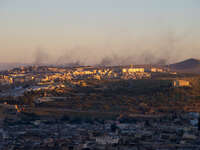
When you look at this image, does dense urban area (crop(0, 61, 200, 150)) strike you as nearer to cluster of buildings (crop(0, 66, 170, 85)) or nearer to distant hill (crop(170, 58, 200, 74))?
cluster of buildings (crop(0, 66, 170, 85))

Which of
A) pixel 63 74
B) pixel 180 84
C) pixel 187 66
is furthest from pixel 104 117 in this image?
pixel 187 66

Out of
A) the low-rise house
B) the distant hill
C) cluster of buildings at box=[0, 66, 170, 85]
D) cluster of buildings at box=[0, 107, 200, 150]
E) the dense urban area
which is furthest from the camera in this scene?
the distant hill

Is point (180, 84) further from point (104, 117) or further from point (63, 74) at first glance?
point (63, 74)

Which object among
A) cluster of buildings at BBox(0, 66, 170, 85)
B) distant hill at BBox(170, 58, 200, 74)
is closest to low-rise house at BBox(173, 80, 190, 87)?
cluster of buildings at BBox(0, 66, 170, 85)

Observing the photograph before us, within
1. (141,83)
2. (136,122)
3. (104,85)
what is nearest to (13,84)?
(104,85)

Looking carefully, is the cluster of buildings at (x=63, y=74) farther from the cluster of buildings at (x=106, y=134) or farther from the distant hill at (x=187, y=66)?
the cluster of buildings at (x=106, y=134)
